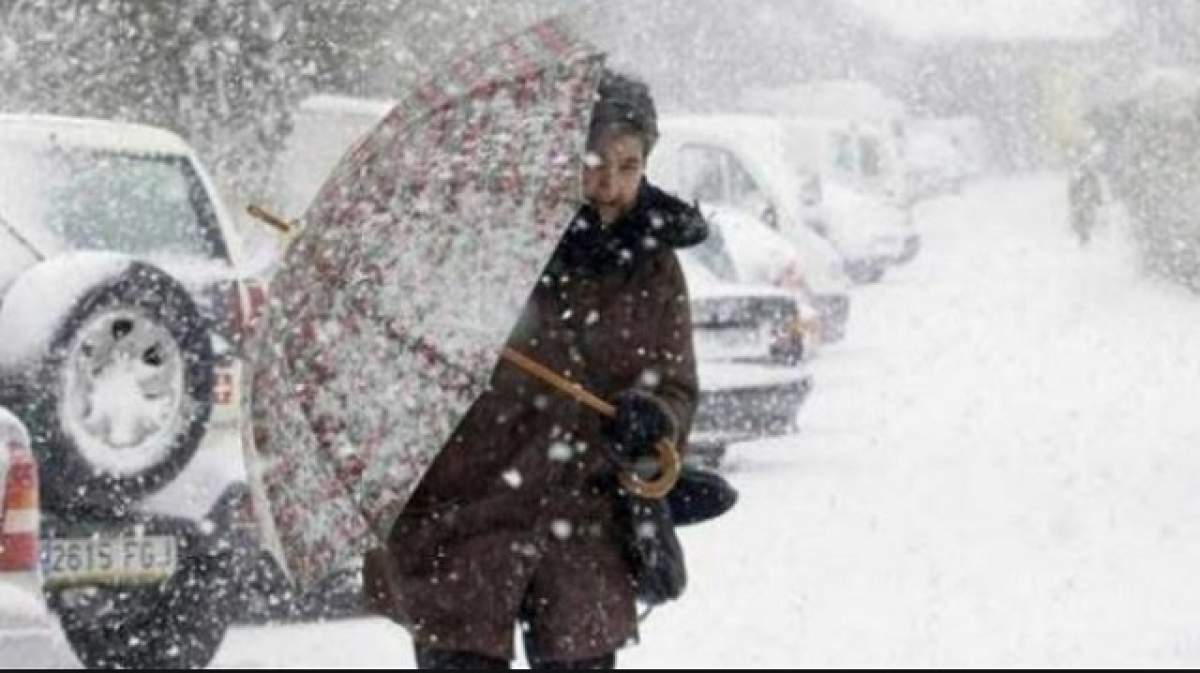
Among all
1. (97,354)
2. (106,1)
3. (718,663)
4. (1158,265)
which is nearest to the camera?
(97,354)

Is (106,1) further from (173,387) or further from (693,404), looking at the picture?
(693,404)

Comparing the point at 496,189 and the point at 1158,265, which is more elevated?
the point at 496,189

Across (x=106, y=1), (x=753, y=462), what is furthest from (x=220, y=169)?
(x=753, y=462)

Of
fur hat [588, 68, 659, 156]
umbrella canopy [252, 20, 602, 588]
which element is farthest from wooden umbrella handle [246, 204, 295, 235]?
fur hat [588, 68, 659, 156]

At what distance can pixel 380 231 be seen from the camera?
4.71 m

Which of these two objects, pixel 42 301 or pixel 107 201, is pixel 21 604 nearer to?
pixel 42 301

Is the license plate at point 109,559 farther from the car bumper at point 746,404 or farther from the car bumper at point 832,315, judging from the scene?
the car bumper at point 832,315

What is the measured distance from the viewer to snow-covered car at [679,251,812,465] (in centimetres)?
1252

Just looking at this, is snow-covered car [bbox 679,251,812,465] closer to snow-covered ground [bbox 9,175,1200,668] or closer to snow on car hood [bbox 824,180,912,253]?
snow-covered ground [bbox 9,175,1200,668]

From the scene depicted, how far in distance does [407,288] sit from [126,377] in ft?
8.75

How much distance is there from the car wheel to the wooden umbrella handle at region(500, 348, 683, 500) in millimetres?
3236

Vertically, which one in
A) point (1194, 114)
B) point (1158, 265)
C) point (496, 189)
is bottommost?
point (1158, 265)

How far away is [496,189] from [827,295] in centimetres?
1578

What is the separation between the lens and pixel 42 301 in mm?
6969
